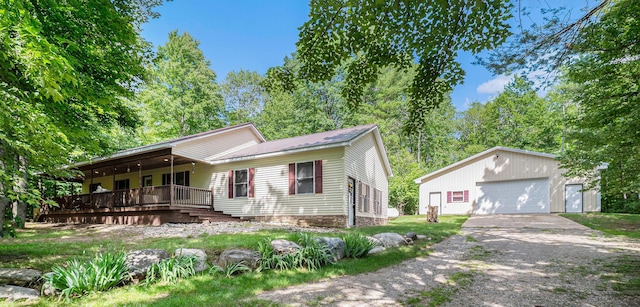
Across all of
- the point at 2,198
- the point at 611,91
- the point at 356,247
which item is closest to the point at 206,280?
the point at 356,247

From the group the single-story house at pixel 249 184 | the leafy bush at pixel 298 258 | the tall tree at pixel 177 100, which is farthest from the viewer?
the tall tree at pixel 177 100

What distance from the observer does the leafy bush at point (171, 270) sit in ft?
15.9

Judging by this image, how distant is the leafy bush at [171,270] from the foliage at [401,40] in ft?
10.3

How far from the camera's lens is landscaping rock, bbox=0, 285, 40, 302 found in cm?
400

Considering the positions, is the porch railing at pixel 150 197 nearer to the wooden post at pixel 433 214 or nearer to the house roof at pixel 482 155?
the wooden post at pixel 433 214

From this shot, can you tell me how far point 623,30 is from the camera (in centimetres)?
505

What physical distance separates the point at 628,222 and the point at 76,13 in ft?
63.1

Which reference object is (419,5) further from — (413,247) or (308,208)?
(308,208)

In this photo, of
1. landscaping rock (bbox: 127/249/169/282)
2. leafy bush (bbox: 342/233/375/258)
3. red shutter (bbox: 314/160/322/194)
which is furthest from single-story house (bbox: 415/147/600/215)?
landscaping rock (bbox: 127/249/169/282)

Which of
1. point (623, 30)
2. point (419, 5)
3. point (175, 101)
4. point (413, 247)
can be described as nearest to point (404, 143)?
point (175, 101)

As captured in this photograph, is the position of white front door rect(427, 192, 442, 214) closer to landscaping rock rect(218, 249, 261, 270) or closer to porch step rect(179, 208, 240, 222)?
porch step rect(179, 208, 240, 222)

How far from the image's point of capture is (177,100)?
84.0 ft

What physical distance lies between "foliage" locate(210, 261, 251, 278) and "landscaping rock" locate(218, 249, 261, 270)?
0.22ft

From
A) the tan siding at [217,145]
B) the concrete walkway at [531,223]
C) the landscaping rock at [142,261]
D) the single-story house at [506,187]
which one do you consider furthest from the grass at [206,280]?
the single-story house at [506,187]
